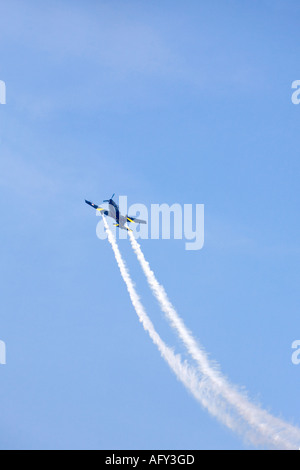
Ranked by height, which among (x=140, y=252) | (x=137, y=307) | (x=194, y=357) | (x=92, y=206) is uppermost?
(x=92, y=206)

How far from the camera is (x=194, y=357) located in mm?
130625

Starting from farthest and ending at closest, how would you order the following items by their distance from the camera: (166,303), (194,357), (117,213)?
(117,213) < (166,303) < (194,357)

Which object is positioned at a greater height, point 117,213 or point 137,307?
point 117,213

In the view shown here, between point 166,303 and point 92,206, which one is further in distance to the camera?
point 92,206
